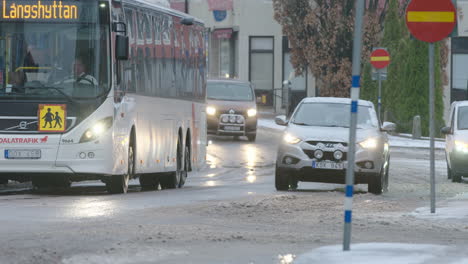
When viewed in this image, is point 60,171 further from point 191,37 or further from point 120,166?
point 191,37

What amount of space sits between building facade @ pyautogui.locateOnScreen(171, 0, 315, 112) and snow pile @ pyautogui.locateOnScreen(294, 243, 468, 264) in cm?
5837

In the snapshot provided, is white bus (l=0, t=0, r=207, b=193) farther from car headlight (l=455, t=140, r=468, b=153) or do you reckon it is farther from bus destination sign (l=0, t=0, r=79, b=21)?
car headlight (l=455, t=140, r=468, b=153)

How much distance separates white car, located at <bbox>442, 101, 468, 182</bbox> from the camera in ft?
85.9

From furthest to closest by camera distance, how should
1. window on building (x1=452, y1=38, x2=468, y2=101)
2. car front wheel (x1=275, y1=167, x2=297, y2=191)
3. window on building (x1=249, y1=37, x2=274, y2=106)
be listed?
window on building (x1=249, y1=37, x2=274, y2=106) < window on building (x1=452, y1=38, x2=468, y2=101) < car front wheel (x1=275, y1=167, x2=297, y2=191)

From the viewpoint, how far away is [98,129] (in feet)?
62.4

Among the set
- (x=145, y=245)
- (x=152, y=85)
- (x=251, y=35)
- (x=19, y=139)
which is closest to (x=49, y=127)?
(x=19, y=139)

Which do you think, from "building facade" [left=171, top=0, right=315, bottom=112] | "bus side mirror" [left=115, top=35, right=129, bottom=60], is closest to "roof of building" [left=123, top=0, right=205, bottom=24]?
"bus side mirror" [left=115, top=35, right=129, bottom=60]

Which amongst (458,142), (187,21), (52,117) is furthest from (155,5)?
(458,142)

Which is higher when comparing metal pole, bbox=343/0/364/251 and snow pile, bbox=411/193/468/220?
metal pole, bbox=343/0/364/251

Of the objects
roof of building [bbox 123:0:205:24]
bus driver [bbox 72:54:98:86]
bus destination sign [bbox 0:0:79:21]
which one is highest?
roof of building [bbox 123:0:205:24]

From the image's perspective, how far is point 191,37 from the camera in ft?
85.9

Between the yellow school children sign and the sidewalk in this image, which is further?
the yellow school children sign

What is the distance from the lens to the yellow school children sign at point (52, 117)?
18.9 meters

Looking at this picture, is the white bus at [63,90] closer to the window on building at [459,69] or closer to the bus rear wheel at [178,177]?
the bus rear wheel at [178,177]
